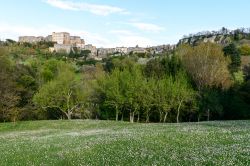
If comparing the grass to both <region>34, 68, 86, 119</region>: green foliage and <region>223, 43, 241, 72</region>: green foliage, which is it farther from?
<region>223, 43, 241, 72</region>: green foliage

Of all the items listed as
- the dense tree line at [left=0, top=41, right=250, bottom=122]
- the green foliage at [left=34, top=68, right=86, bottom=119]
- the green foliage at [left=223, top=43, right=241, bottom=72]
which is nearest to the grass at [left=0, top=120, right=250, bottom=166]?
the dense tree line at [left=0, top=41, right=250, bottom=122]

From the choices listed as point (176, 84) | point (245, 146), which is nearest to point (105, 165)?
point (245, 146)

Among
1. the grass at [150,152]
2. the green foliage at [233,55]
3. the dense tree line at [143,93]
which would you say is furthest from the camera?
the green foliage at [233,55]

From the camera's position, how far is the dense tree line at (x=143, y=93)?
3059 inches

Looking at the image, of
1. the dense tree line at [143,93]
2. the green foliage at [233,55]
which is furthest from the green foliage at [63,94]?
the green foliage at [233,55]

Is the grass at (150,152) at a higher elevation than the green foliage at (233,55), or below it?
below

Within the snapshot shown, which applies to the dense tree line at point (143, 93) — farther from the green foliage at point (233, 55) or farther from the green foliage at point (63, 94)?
the green foliage at point (233, 55)

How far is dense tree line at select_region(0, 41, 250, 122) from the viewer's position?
77.7 metres

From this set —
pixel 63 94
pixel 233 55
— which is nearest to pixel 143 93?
pixel 63 94

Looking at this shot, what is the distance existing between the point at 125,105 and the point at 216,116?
62.2 feet

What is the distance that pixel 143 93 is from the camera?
78188 mm

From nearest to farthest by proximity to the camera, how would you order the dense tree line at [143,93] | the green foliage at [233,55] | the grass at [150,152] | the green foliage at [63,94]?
1. the grass at [150,152]
2. the dense tree line at [143,93]
3. the green foliage at [63,94]
4. the green foliage at [233,55]

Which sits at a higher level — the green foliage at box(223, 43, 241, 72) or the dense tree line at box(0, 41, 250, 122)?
the green foliage at box(223, 43, 241, 72)

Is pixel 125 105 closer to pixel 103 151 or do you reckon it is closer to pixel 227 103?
pixel 227 103
